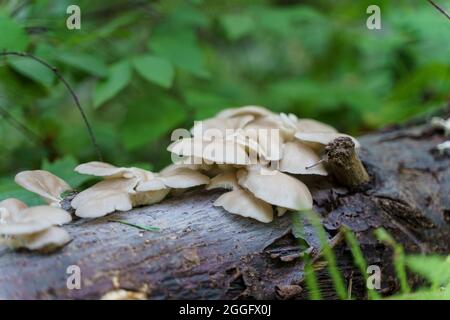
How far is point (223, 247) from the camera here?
2.11 meters

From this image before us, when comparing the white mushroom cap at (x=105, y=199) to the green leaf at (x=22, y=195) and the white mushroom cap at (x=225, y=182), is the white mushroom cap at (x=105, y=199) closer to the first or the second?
the green leaf at (x=22, y=195)

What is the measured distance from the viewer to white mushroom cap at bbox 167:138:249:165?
7.10 ft

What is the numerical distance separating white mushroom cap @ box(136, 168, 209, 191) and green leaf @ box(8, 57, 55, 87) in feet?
3.74

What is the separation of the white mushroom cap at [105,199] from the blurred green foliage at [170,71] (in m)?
0.36

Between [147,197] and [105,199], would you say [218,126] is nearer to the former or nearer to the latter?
[147,197]

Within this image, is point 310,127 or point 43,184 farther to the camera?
point 310,127

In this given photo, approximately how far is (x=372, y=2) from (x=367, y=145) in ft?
8.16

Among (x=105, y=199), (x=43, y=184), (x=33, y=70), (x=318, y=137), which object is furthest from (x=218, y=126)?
(x=33, y=70)

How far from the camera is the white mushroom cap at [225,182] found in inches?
91.3

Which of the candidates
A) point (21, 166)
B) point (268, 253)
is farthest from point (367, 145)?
point (21, 166)

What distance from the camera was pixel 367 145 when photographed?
3.17 metres

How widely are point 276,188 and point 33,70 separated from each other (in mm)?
1803
